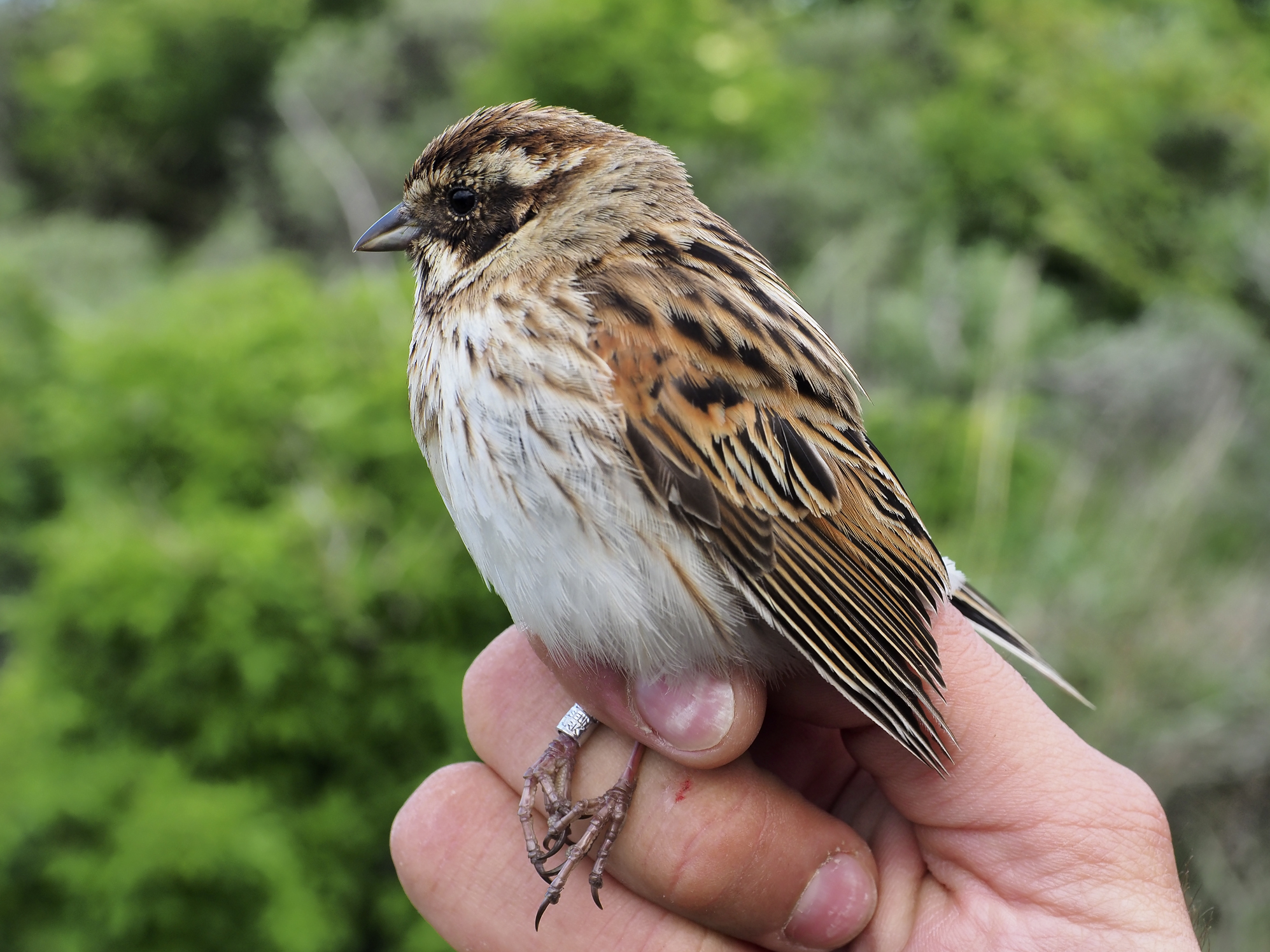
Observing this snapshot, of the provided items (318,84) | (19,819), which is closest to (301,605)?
(19,819)

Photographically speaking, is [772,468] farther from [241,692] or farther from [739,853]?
[241,692]

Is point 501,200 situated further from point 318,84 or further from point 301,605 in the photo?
point 318,84

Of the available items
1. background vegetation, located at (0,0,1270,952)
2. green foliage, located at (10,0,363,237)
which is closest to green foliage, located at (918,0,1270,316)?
background vegetation, located at (0,0,1270,952)

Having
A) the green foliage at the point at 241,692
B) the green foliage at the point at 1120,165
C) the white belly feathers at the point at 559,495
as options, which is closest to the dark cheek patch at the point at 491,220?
the white belly feathers at the point at 559,495

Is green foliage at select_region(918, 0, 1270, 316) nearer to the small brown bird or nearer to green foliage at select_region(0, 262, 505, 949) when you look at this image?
green foliage at select_region(0, 262, 505, 949)

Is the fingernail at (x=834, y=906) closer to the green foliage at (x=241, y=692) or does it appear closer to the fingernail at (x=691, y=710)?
the fingernail at (x=691, y=710)
